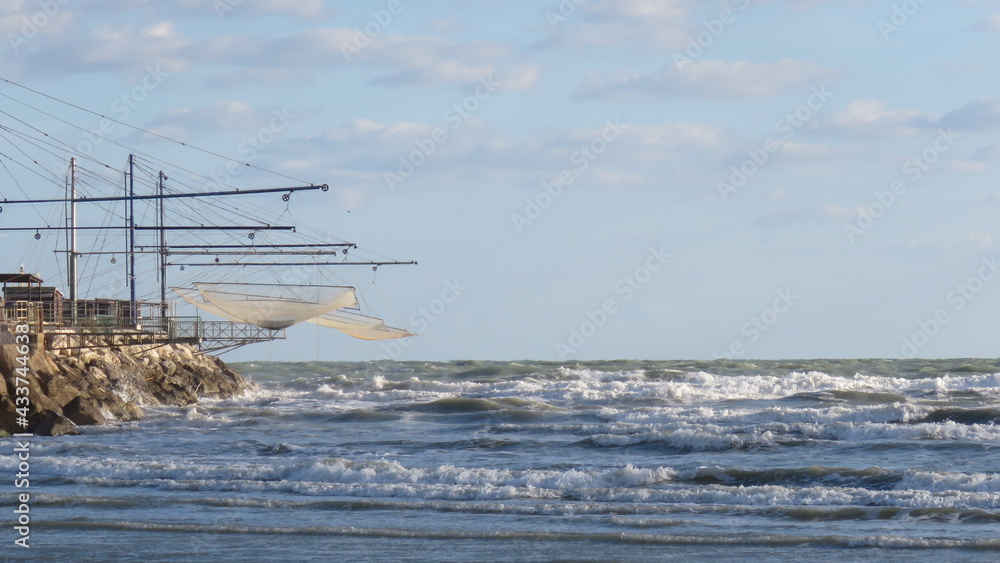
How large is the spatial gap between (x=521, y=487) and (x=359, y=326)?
29663 mm

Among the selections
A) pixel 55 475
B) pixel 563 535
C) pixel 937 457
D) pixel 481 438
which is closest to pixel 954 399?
pixel 937 457

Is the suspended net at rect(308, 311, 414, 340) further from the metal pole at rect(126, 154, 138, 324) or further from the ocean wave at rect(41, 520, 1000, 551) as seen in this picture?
the ocean wave at rect(41, 520, 1000, 551)

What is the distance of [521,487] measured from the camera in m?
18.6

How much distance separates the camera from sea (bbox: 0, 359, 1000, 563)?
13945 millimetres

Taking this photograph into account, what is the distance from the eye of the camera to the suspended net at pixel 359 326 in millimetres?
46281

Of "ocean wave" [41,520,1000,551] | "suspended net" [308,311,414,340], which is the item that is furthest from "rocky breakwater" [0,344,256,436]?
"ocean wave" [41,520,1000,551]

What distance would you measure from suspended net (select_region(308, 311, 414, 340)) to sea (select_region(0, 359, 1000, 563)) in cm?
1235

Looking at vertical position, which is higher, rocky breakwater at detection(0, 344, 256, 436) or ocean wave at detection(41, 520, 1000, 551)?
rocky breakwater at detection(0, 344, 256, 436)

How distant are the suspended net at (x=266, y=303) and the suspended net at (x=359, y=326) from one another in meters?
3.44

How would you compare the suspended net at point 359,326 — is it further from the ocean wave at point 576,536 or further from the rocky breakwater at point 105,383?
the ocean wave at point 576,536

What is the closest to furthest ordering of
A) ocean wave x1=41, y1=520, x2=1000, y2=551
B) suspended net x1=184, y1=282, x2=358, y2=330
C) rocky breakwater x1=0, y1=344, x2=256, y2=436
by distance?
ocean wave x1=41, y1=520, x2=1000, y2=551, rocky breakwater x1=0, y1=344, x2=256, y2=436, suspended net x1=184, y1=282, x2=358, y2=330

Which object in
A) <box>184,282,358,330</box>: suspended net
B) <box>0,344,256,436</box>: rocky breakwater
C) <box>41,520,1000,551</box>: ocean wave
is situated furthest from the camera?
<box>184,282,358,330</box>: suspended net

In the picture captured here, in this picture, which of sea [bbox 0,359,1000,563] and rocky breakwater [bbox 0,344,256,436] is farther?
rocky breakwater [bbox 0,344,256,436]

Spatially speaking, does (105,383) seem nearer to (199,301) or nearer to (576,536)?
(199,301)
